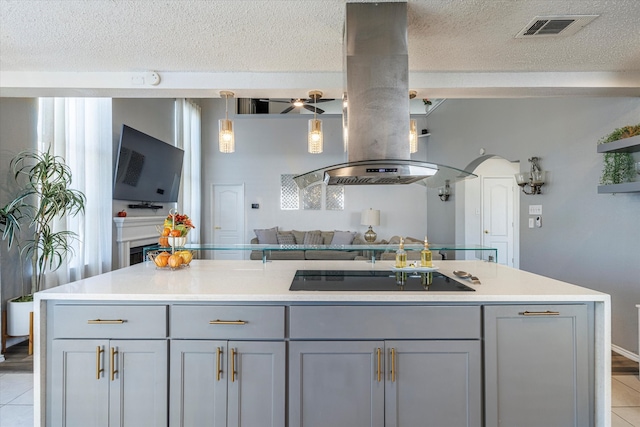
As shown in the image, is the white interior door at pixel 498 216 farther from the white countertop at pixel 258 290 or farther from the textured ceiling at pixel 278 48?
the white countertop at pixel 258 290

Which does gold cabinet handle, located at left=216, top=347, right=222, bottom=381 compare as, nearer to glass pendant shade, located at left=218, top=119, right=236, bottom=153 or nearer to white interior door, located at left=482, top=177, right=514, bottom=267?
glass pendant shade, located at left=218, top=119, right=236, bottom=153

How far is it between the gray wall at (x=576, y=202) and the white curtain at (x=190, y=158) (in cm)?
530

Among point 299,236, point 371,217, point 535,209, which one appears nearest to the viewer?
point 535,209

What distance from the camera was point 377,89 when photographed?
181 centimetres

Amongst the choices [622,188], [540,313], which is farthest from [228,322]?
[622,188]

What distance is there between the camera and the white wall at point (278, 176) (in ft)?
24.4

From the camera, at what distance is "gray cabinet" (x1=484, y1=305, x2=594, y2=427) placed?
5.38 ft

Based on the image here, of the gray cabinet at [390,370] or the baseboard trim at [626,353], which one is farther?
the baseboard trim at [626,353]

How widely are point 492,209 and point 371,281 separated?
15.2 feet

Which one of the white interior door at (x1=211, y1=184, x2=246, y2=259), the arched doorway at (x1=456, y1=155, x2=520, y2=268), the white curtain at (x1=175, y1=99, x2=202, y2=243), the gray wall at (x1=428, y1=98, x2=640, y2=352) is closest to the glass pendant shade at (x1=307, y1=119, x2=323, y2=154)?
the gray wall at (x1=428, y1=98, x2=640, y2=352)

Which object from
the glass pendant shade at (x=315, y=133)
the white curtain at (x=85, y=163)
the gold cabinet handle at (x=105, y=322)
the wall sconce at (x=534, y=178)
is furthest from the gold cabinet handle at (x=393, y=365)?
the white curtain at (x=85, y=163)

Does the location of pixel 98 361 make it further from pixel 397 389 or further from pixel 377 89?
pixel 377 89

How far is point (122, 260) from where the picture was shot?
14.1ft

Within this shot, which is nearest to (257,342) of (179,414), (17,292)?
(179,414)
